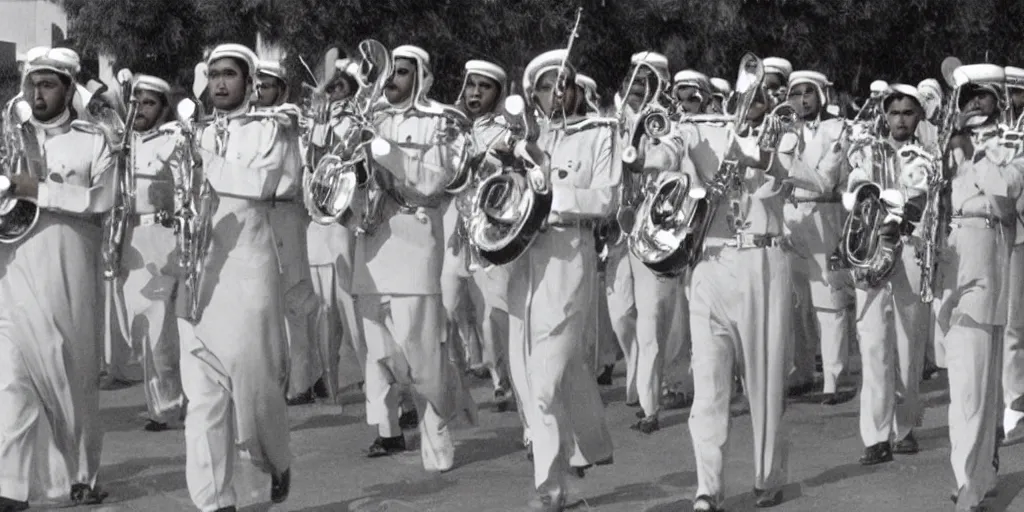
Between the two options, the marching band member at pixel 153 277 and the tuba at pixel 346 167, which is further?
the marching band member at pixel 153 277

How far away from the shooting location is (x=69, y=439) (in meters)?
11.7

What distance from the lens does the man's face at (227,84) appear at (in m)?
11.5

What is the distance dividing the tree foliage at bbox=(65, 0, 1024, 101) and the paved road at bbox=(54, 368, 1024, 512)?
5449mm

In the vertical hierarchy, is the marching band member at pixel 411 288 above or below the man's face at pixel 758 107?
below

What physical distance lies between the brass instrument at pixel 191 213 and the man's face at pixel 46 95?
0.90 metres

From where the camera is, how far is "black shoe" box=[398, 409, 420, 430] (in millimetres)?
14711

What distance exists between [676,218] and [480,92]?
9.66 ft

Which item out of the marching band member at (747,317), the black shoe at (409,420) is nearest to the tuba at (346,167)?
the marching band member at (747,317)

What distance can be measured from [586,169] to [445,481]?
199cm

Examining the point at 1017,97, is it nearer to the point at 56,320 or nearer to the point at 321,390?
the point at 321,390

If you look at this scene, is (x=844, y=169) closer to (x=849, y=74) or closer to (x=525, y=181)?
(x=525, y=181)

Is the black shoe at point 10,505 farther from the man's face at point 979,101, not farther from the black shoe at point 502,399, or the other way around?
the man's face at point 979,101

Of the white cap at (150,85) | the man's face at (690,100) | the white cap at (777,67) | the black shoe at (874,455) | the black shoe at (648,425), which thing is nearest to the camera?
the black shoe at (874,455)

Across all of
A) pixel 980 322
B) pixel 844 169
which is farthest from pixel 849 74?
pixel 980 322
